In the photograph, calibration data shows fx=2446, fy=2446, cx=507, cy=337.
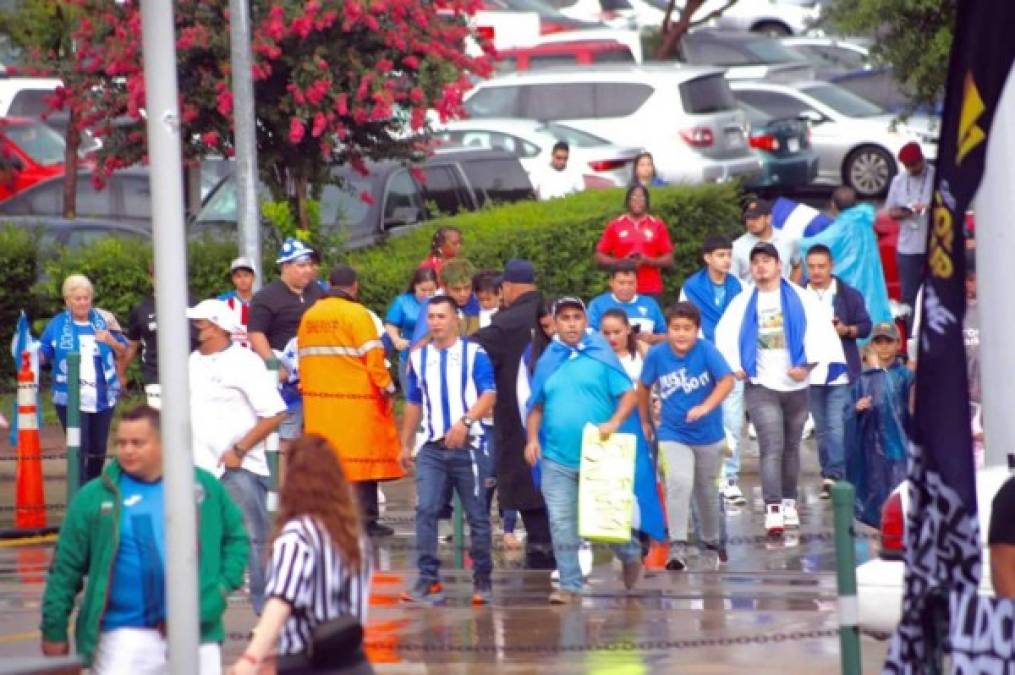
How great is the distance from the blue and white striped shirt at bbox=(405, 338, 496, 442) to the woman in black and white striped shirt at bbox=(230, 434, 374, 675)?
5.18 metres

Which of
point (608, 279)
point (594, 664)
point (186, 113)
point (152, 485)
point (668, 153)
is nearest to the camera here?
point (152, 485)

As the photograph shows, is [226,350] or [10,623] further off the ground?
[226,350]

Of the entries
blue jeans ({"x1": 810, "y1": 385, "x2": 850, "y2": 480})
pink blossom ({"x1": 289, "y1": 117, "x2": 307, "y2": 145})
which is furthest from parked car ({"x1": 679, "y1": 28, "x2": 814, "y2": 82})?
blue jeans ({"x1": 810, "y1": 385, "x2": 850, "y2": 480})

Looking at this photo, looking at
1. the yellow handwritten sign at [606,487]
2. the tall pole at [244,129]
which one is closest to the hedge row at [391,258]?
the tall pole at [244,129]

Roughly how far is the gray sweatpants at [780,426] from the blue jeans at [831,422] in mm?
650

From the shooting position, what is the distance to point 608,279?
2231 cm

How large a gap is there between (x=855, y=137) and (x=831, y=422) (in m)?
16.1

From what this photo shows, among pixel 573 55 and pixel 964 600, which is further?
pixel 573 55

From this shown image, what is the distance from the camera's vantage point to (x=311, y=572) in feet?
26.7

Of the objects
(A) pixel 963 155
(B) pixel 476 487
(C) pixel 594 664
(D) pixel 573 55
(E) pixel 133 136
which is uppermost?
(D) pixel 573 55

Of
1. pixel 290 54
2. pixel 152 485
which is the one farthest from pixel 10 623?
pixel 290 54

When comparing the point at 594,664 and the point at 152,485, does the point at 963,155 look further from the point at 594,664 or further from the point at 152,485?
the point at 594,664

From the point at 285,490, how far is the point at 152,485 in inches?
31.6

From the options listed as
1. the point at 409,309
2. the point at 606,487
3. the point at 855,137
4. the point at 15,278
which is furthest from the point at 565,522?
the point at 855,137
